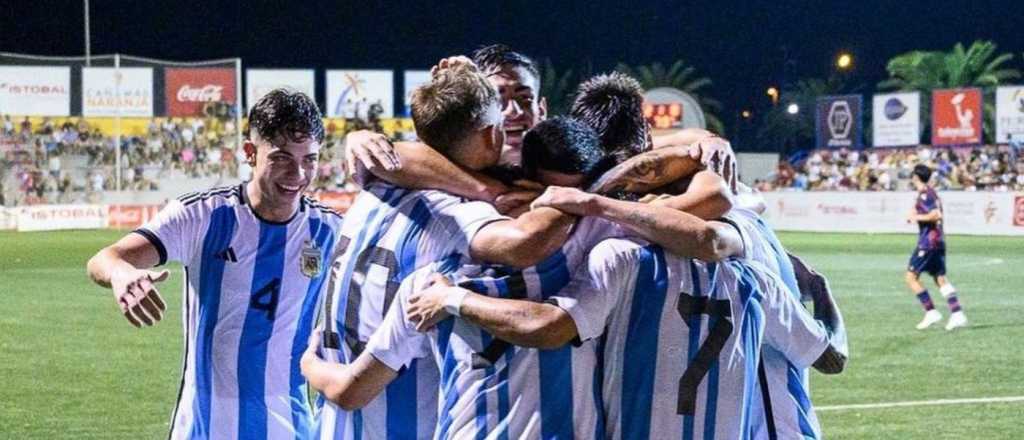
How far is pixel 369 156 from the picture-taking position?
13.6 feet

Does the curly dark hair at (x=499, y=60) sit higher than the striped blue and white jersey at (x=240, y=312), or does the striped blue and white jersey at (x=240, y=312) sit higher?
the curly dark hair at (x=499, y=60)

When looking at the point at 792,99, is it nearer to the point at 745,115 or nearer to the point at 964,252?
the point at 745,115

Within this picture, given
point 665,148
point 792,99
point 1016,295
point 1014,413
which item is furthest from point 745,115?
point 665,148

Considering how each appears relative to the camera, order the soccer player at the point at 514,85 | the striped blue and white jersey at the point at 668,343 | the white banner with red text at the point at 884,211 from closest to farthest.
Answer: the striped blue and white jersey at the point at 668,343
the soccer player at the point at 514,85
the white banner with red text at the point at 884,211

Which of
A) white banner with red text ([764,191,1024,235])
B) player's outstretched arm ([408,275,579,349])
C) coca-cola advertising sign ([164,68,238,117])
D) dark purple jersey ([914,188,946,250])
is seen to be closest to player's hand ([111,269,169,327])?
player's outstretched arm ([408,275,579,349])

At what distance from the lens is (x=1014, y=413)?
10625 mm

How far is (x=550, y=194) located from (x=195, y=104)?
50.4 m

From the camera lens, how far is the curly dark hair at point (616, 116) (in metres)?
3.98

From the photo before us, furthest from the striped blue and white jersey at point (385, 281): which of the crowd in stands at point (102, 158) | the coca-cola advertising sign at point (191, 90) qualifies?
the coca-cola advertising sign at point (191, 90)

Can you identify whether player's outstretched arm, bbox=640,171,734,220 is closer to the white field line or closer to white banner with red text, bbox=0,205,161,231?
the white field line

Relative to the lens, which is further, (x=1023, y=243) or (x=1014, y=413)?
(x=1023, y=243)

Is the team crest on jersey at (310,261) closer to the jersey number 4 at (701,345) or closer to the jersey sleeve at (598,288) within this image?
the jersey sleeve at (598,288)

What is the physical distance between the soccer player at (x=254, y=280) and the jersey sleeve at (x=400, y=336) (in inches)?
56.2

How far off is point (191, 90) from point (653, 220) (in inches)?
1974
